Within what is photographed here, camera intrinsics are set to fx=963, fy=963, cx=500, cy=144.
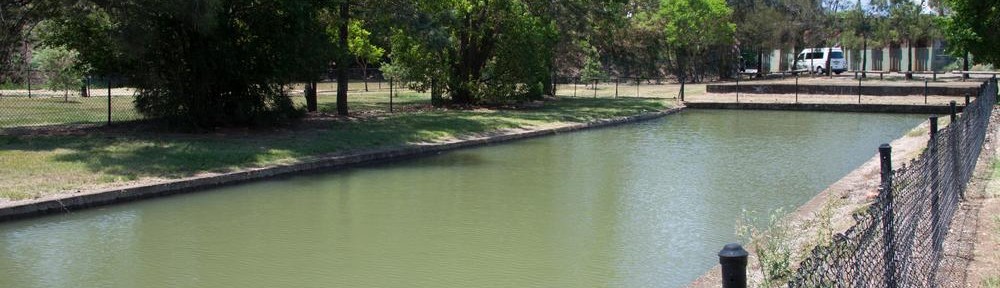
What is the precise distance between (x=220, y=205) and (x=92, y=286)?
4478mm

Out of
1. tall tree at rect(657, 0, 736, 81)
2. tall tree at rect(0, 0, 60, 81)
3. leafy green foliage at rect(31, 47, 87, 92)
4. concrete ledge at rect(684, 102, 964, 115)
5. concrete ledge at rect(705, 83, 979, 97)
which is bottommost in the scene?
concrete ledge at rect(684, 102, 964, 115)

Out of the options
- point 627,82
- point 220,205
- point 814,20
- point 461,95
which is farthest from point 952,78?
point 220,205

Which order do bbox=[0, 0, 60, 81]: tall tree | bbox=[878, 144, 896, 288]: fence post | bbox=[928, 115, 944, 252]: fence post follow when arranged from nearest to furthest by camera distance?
bbox=[878, 144, 896, 288]: fence post → bbox=[928, 115, 944, 252]: fence post → bbox=[0, 0, 60, 81]: tall tree

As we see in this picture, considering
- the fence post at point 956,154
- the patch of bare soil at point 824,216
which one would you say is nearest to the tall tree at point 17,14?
the patch of bare soil at point 824,216

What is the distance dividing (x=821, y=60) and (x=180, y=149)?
172 ft

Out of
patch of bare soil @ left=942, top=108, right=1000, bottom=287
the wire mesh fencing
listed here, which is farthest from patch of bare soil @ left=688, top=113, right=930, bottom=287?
the wire mesh fencing

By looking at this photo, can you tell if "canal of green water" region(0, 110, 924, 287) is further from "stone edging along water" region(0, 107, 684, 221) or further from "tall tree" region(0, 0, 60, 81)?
"tall tree" region(0, 0, 60, 81)

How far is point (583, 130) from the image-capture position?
88.3 feet

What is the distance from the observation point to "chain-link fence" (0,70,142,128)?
22969 mm

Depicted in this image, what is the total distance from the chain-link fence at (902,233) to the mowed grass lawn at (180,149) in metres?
10.6

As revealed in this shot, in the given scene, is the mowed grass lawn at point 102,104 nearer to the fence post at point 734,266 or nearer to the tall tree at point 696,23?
the tall tree at point 696,23

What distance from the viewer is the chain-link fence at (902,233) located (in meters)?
4.39

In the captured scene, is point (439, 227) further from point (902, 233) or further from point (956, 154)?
point (902, 233)

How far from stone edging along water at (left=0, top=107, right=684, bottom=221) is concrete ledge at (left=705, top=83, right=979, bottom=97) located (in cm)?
2022
